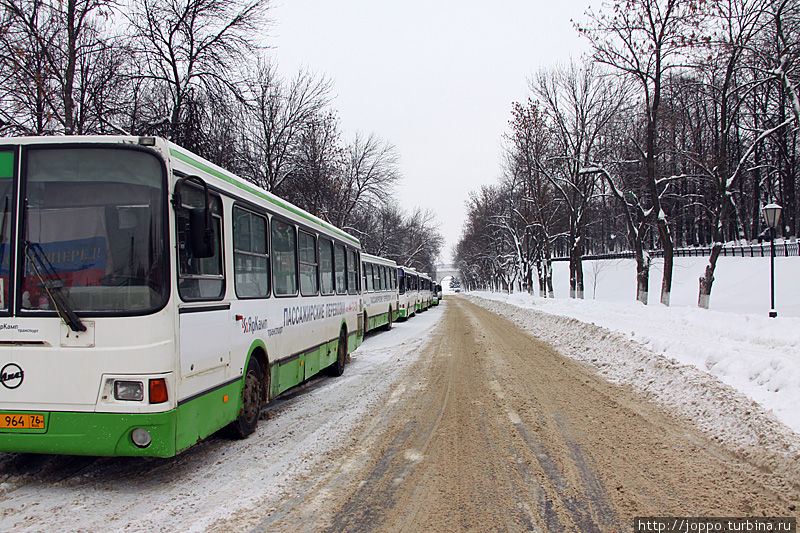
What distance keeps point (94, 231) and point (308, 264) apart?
4627 mm

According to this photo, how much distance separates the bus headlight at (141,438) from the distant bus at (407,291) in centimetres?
2313

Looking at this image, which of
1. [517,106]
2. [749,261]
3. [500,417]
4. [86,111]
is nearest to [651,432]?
[500,417]

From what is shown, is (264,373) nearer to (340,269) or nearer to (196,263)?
(196,263)

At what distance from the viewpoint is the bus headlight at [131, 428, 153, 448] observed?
428 cm

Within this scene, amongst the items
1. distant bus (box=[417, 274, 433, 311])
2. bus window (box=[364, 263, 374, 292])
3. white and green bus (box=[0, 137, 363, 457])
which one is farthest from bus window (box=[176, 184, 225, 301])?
distant bus (box=[417, 274, 433, 311])

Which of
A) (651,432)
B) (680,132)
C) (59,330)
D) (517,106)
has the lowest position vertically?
(651,432)

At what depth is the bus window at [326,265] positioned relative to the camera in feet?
32.3

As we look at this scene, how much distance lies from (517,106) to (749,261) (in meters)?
22.4

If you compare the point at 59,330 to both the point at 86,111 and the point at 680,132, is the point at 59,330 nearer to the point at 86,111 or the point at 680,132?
the point at 86,111

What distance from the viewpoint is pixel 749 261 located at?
41531 mm

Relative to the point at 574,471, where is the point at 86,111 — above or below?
above

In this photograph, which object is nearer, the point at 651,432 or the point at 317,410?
the point at 651,432

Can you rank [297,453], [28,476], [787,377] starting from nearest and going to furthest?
[28,476] < [297,453] < [787,377]

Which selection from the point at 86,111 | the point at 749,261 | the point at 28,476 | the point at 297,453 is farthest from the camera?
the point at 749,261
